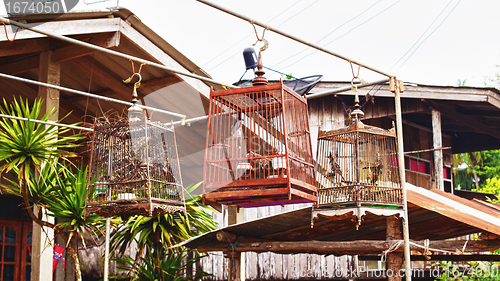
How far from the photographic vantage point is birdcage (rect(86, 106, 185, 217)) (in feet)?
14.3

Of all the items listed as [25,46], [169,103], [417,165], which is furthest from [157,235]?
[417,165]

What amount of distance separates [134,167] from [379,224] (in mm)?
3153

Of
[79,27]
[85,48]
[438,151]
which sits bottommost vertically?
[438,151]

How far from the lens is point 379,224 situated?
20.2ft

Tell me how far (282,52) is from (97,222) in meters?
27.6

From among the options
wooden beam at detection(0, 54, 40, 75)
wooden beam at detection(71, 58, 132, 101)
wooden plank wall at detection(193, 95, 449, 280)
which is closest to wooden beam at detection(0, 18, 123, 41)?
wooden beam at detection(71, 58, 132, 101)

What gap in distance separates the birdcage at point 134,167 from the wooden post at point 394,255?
85.5 inches

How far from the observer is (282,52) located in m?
32.5

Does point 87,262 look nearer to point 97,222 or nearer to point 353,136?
point 97,222

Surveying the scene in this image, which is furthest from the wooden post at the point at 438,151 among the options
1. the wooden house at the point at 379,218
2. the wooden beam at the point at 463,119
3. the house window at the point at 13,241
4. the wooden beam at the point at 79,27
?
the house window at the point at 13,241

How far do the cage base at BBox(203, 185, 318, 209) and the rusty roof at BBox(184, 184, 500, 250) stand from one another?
120 centimetres

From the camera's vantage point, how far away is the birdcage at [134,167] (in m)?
4.35

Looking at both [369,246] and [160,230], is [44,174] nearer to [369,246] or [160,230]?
[160,230]

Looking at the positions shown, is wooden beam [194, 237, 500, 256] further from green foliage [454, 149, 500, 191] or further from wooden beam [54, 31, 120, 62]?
green foliage [454, 149, 500, 191]
